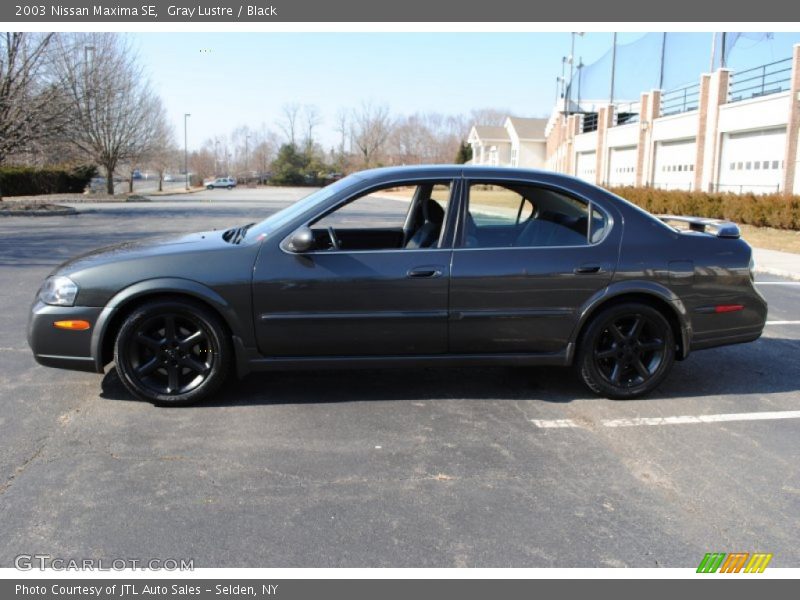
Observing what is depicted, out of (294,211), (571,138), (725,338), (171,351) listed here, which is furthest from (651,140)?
(171,351)

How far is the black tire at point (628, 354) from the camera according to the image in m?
4.95

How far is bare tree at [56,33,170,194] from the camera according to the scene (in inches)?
1131

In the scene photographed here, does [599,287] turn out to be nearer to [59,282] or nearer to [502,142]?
[59,282]

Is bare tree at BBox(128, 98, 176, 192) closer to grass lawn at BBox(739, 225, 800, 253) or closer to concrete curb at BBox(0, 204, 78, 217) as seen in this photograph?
concrete curb at BBox(0, 204, 78, 217)

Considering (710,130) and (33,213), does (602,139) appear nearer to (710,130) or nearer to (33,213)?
(710,130)

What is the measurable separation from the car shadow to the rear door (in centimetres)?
51

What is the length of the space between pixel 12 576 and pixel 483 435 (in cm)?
261

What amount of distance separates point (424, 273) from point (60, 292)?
8.04 feet

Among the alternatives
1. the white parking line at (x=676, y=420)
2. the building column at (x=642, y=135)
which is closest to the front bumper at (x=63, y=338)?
the white parking line at (x=676, y=420)

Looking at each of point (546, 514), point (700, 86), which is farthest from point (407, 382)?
point (700, 86)

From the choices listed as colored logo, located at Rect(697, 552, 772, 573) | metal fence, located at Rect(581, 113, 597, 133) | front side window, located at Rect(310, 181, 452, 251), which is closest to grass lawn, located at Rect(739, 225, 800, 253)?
front side window, located at Rect(310, 181, 452, 251)

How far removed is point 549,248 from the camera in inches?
193

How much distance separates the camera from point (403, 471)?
12.6 feet

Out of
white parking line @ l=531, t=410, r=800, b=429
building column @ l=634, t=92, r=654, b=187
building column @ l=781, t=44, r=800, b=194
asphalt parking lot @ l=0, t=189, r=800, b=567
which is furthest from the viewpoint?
building column @ l=634, t=92, r=654, b=187
